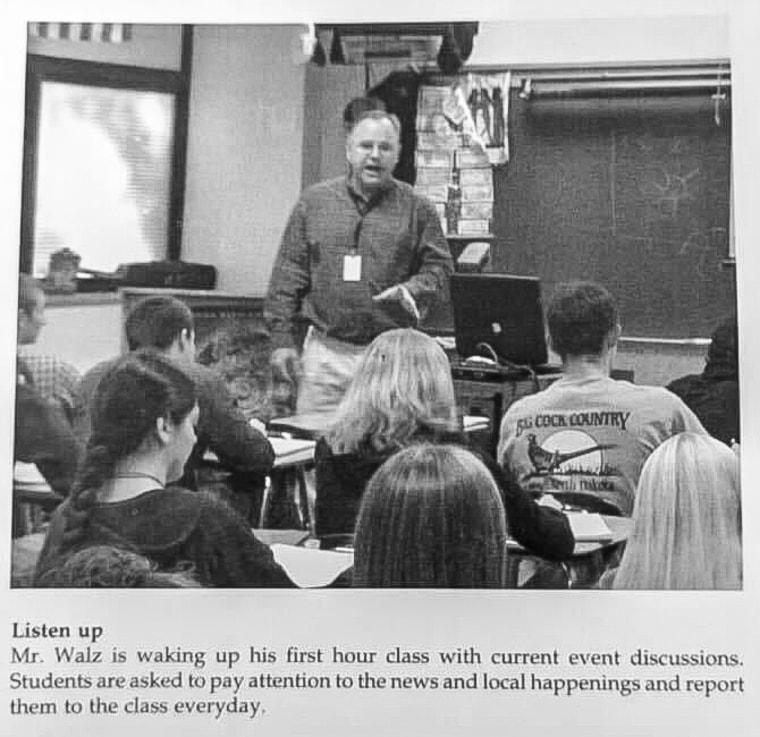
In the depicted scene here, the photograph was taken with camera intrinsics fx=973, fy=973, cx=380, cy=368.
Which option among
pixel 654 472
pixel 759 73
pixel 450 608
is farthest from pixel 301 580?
pixel 759 73

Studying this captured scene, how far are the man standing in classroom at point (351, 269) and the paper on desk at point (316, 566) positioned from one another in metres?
0.08

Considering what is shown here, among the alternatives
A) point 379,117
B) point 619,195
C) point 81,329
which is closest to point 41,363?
point 81,329

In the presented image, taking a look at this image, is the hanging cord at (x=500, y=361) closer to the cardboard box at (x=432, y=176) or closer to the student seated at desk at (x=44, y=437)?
the cardboard box at (x=432, y=176)

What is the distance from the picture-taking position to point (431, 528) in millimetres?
544

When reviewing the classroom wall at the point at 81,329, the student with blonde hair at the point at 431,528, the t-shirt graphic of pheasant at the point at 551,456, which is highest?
the classroom wall at the point at 81,329

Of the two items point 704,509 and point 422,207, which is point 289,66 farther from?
point 704,509

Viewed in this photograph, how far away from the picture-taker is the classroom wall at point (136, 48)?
1.85 feet

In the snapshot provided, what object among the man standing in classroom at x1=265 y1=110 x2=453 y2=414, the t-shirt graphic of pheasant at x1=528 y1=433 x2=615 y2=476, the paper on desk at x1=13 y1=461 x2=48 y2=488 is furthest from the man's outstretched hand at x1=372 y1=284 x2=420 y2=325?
the paper on desk at x1=13 y1=461 x2=48 y2=488

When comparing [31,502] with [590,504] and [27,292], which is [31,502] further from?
[590,504]

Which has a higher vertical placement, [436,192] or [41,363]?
[436,192]

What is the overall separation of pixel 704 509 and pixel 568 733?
5.7 inches

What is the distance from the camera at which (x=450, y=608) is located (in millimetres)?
542

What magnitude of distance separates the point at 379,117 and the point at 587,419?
0.69ft

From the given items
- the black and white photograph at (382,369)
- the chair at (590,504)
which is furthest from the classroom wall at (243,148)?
the chair at (590,504)
